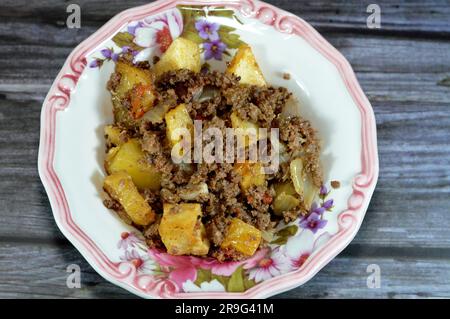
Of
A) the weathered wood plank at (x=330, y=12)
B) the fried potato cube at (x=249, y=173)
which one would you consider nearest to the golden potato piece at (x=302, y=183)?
the fried potato cube at (x=249, y=173)

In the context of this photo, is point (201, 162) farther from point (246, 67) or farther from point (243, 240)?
point (246, 67)

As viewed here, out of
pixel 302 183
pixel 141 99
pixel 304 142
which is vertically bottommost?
pixel 302 183

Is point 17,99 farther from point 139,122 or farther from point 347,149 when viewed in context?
point 347,149

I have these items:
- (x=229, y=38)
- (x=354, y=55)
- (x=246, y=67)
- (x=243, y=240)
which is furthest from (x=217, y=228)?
(x=354, y=55)

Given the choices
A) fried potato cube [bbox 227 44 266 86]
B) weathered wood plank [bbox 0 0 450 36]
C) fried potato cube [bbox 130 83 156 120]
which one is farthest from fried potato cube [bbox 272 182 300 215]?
weathered wood plank [bbox 0 0 450 36]

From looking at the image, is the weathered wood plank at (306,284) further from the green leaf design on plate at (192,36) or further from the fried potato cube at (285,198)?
the green leaf design on plate at (192,36)

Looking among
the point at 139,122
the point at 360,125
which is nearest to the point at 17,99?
the point at 139,122
